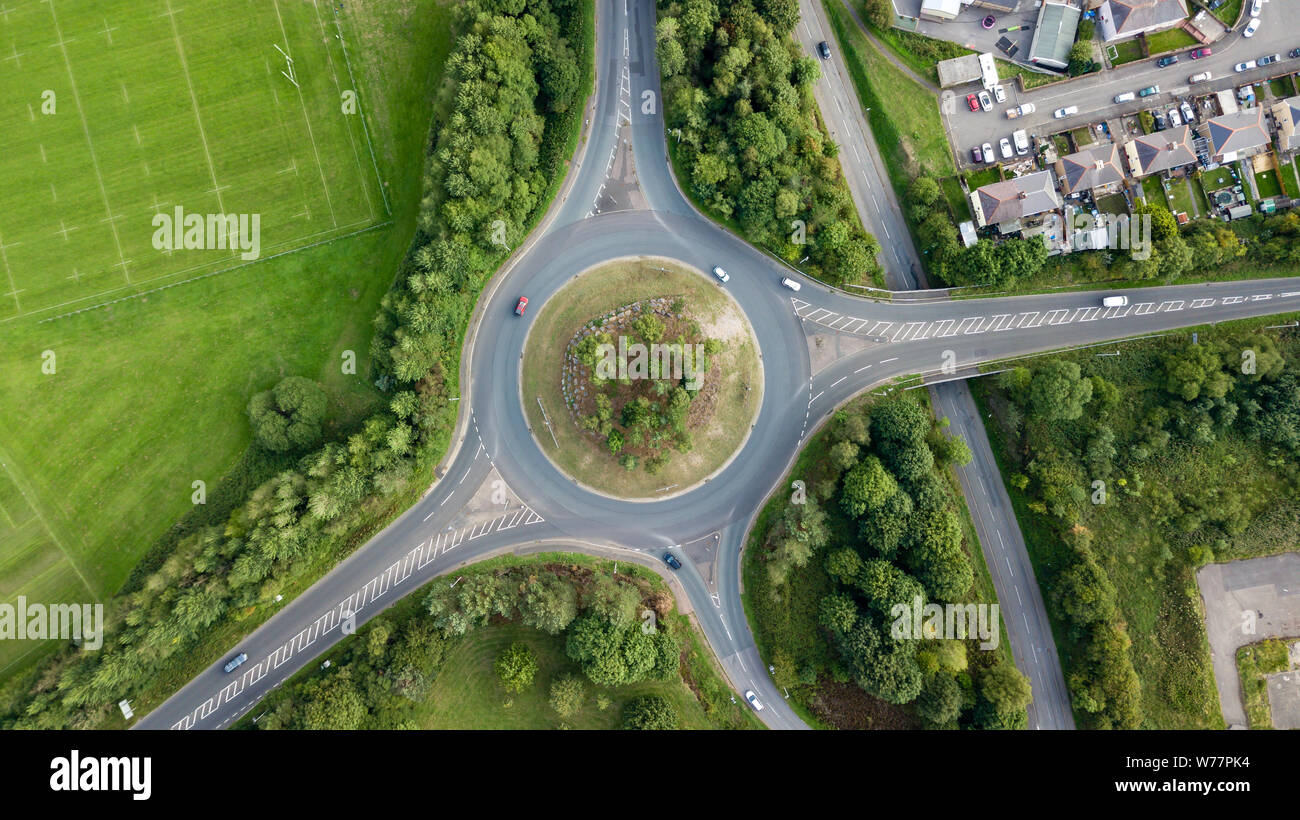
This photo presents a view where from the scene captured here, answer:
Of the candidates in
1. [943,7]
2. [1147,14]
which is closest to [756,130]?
[943,7]

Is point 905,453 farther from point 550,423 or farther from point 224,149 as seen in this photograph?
point 224,149

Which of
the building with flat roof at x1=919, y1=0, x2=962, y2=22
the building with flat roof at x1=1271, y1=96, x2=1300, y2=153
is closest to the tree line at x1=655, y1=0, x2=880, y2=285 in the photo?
the building with flat roof at x1=919, y1=0, x2=962, y2=22

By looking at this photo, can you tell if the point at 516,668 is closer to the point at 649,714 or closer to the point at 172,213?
the point at 649,714

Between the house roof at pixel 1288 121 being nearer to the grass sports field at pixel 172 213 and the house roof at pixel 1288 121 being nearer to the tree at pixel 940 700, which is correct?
the tree at pixel 940 700

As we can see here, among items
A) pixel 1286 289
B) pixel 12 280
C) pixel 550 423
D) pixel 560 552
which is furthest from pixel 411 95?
pixel 1286 289

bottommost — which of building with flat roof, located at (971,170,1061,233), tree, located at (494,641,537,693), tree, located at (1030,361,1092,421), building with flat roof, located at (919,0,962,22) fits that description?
tree, located at (494,641,537,693)

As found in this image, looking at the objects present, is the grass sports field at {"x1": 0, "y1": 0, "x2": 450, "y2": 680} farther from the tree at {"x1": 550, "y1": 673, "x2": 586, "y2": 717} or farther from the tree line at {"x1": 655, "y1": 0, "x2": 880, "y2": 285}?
the tree at {"x1": 550, "y1": 673, "x2": 586, "y2": 717}

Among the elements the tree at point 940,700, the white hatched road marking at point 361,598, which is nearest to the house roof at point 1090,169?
the tree at point 940,700
